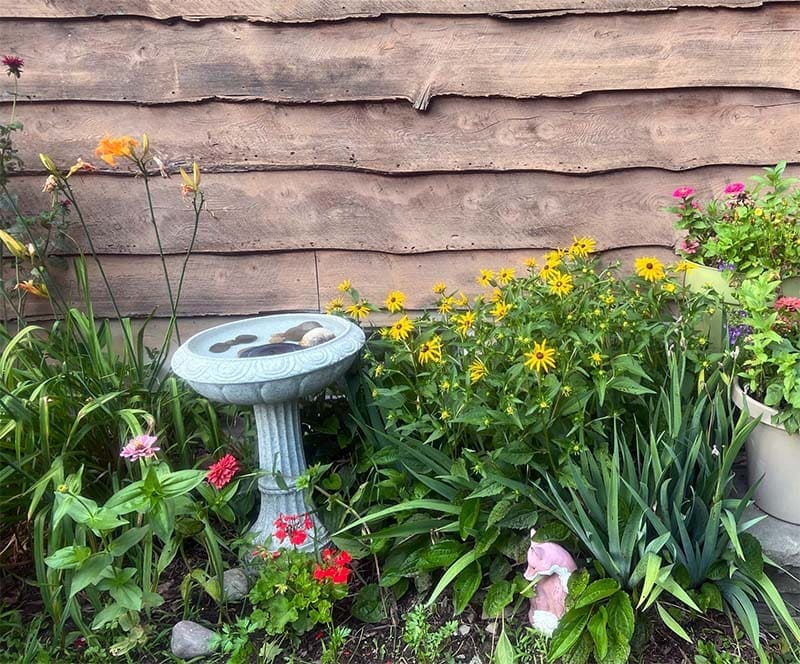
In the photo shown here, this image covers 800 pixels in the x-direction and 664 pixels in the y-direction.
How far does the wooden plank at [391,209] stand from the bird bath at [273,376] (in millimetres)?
333

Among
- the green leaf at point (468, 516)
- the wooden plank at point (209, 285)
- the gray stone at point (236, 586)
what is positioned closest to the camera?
the green leaf at point (468, 516)

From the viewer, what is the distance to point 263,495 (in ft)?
6.62

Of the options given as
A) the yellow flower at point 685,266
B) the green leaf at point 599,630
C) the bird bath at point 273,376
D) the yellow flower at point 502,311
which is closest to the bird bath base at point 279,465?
the bird bath at point 273,376

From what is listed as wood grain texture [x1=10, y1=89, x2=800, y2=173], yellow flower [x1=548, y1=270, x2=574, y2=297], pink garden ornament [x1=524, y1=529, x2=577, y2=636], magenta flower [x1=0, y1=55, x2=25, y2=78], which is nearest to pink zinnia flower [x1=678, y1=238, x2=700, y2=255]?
wood grain texture [x1=10, y1=89, x2=800, y2=173]

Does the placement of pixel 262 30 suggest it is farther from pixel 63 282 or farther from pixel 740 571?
pixel 740 571

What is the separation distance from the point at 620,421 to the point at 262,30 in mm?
1592

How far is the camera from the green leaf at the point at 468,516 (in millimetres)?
1684

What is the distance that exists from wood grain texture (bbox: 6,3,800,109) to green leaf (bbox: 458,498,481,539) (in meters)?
1.24

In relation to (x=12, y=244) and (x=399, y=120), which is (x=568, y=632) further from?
(x=12, y=244)

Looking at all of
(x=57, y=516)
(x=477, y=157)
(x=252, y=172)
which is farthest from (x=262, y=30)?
(x=57, y=516)

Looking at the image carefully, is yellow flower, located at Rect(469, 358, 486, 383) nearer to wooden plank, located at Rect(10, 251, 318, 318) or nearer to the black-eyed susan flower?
the black-eyed susan flower

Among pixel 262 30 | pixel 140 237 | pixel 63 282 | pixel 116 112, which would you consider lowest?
pixel 63 282

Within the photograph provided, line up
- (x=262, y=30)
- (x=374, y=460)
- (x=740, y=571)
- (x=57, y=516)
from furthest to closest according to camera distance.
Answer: (x=262, y=30) < (x=374, y=460) < (x=740, y=571) < (x=57, y=516)

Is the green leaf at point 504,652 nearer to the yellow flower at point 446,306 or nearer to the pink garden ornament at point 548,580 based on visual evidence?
the pink garden ornament at point 548,580
